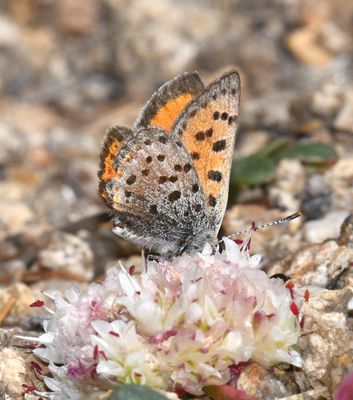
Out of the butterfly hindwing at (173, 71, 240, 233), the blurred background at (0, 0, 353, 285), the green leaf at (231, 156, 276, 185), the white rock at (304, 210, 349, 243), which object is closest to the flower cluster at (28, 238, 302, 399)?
the butterfly hindwing at (173, 71, 240, 233)

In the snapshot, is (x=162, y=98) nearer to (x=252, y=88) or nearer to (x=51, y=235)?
(x=51, y=235)

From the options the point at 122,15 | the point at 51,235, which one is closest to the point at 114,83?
the point at 122,15

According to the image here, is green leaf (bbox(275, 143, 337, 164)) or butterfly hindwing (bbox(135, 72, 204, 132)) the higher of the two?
green leaf (bbox(275, 143, 337, 164))

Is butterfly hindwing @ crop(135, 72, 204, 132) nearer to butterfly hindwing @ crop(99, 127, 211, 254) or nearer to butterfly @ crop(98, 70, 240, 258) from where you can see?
butterfly @ crop(98, 70, 240, 258)

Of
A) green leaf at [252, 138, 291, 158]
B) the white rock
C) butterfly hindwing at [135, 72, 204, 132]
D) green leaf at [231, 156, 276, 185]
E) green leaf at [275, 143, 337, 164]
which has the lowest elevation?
the white rock

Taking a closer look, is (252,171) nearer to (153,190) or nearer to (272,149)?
(272,149)

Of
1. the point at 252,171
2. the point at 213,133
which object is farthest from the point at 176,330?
the point at 252,171
